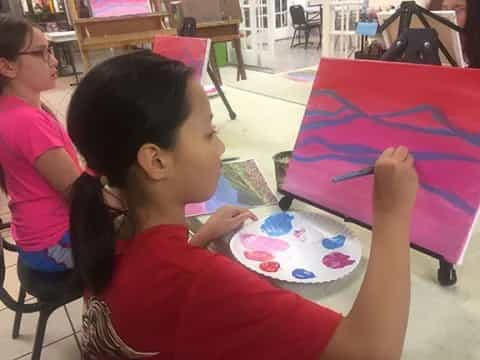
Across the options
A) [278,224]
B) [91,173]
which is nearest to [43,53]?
[91,173]

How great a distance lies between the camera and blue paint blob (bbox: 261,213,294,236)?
85 cm

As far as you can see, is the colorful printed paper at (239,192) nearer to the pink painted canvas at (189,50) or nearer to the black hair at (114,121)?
the black hair at (114,121)

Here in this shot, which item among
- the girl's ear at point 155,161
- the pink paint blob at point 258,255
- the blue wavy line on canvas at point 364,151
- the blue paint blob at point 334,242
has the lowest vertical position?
the blue paint blob at point 334,242

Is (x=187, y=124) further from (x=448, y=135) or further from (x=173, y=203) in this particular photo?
(x=448, y=135)

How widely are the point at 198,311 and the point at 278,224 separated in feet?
1.34

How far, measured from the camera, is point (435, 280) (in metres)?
0.72

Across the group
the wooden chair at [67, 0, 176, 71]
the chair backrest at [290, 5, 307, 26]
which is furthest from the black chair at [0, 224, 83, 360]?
the chair backrest at [290, 5, 307, 26]

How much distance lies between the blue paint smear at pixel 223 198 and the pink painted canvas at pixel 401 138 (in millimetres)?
177

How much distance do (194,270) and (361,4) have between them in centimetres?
350

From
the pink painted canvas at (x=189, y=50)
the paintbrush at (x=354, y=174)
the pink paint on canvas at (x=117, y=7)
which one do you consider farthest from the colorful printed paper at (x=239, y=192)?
the pink paint on canvas at (x=117, y=7)

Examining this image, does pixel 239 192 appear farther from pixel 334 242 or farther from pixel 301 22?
pixel 301 22

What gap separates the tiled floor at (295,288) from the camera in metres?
0.61

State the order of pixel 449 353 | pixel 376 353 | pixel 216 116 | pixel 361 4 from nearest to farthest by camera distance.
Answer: pixel 376 353
pixel 449 353
pixel 216 116
pixel 361 4

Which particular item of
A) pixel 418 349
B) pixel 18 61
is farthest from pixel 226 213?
pixel 18 61
